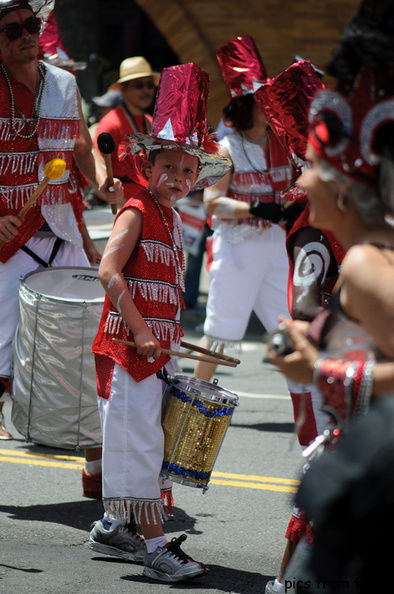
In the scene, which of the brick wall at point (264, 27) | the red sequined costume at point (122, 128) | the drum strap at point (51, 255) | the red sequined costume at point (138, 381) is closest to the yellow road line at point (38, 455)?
the drum strap at point (51, 255)

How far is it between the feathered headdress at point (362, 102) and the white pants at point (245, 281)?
13.3 ft

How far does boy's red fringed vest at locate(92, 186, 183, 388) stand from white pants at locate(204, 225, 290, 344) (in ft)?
7.61

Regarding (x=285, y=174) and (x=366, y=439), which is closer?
(x=366, y=439)

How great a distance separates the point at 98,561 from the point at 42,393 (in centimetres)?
82

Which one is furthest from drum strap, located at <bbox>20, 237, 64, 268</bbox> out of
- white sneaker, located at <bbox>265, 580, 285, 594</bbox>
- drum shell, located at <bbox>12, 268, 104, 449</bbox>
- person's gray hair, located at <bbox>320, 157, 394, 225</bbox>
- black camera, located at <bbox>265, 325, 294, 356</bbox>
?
person's gray hair, located at <bbox>320, 157, 394, 225</bbox>

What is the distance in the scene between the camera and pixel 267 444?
6359 mm

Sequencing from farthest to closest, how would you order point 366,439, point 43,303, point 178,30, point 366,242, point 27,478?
point 178,30 < point 27,478 < point 43,303 < point 366,242 < point 366,439

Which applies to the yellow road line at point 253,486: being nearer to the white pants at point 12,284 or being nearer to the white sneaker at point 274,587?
the white pants at point 12,284

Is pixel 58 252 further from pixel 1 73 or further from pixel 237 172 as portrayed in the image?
pixel 237 172

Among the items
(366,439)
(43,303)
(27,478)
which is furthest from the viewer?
(27,478)

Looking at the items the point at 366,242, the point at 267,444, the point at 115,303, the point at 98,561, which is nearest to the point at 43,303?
the point at 115,303

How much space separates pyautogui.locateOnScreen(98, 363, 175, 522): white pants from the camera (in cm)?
423

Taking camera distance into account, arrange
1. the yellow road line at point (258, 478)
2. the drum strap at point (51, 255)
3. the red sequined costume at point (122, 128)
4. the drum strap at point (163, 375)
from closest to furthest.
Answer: the drum strap at point (163, 375) < the drum strap at point (51, 255) < the yellow road line at point (258, 478) < the red sequined costume at point (122, 128)

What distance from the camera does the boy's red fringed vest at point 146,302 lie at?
4229mm
